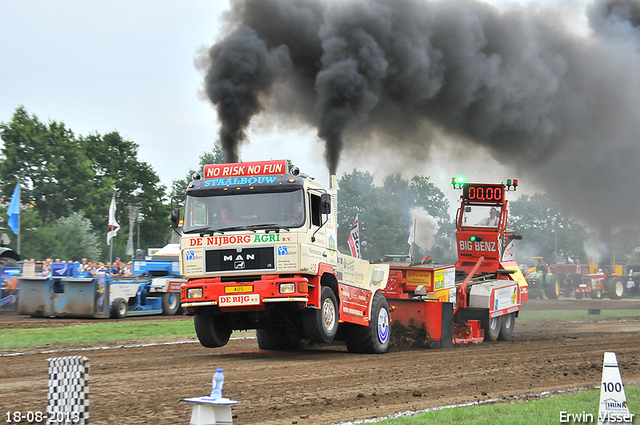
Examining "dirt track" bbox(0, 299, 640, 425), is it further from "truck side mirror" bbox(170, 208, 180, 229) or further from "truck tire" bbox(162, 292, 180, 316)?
"truck tire" bbox(162, 292, 180, 316)

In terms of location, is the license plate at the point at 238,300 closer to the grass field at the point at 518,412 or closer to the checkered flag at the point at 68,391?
the grass field at the point at 518,412

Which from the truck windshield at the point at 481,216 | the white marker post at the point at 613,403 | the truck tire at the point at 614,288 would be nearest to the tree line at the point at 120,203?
the truck tire at the point at 614,288

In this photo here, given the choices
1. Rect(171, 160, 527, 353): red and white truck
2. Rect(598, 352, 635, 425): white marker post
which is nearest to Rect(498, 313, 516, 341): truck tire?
Rect(171, 160, 527, 353): red and white truck

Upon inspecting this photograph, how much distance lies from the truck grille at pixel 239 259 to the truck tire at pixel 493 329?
7.12 metres

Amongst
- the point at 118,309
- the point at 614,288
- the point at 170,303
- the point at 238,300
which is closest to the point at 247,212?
the point at 238,300

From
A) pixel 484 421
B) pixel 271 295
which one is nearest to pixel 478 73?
pixel 271 295

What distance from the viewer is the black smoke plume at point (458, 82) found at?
57.2 feet

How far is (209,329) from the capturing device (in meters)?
11.8

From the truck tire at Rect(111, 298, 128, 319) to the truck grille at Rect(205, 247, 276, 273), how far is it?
12.8 metres

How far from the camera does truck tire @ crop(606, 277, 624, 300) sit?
44.7 m

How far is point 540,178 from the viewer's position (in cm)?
2291

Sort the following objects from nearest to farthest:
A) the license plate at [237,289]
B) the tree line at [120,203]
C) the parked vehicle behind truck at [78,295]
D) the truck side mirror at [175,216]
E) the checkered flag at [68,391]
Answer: the checkered flag at [68,391]
the license plate at [237,289]
the truck side mirror at [175,216]
the parked vehicle behind truck at [78,295]
the tree line at [120,203]

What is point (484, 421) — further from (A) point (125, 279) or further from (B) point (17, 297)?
(B) point (17, 297)

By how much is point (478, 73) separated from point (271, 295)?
40.2 ft
